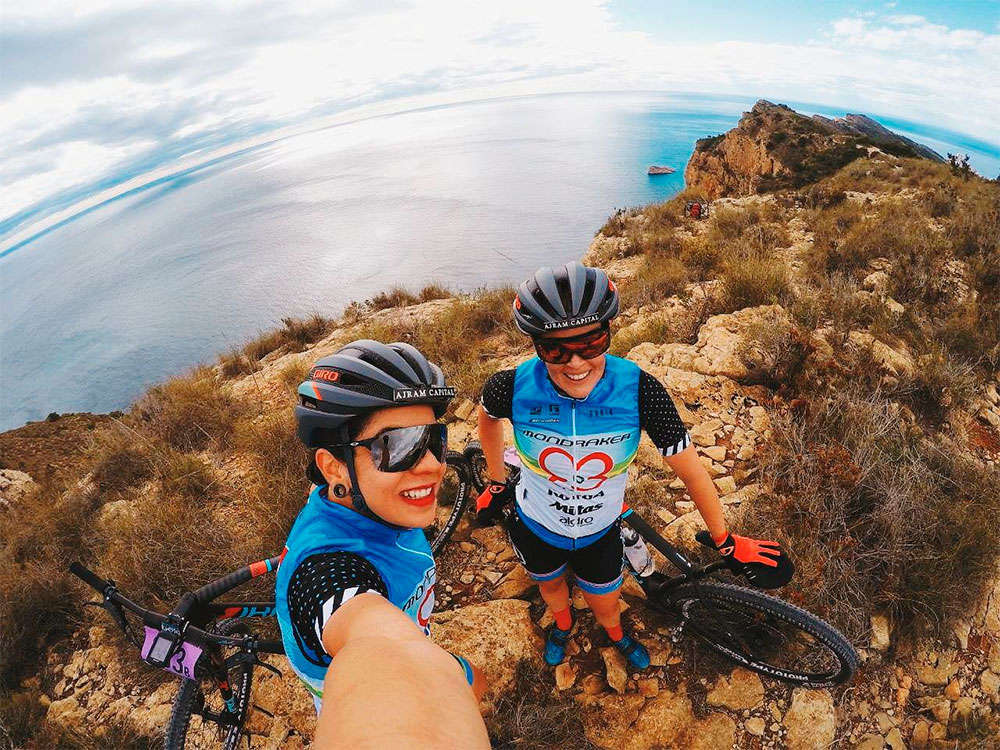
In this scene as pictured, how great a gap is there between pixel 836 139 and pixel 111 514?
36151mm

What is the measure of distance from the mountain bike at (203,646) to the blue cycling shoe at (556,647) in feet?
6.47

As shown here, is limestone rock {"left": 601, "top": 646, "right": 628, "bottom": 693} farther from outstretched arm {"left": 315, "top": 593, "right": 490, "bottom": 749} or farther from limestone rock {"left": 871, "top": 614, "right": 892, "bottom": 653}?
outstretched arm {"left": 315, "top": 593, "right": 490, "bottom": 749}

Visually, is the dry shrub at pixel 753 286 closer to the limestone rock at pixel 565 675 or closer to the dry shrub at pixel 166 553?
the limestone rock at pixel 565 675

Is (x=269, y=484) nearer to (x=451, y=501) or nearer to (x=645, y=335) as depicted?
(x=451, y=501)

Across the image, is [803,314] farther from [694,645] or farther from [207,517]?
[207,517]

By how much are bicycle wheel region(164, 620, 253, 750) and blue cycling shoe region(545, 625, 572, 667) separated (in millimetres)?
2232

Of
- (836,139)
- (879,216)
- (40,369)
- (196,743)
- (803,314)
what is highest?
(836,139)

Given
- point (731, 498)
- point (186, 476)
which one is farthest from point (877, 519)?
point (186, 476)

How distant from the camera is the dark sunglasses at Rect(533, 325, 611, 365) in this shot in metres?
2.33

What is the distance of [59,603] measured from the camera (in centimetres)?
402

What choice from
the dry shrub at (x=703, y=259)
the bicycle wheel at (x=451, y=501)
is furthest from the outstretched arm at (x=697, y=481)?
the dry shrub at (x=703, y=259)

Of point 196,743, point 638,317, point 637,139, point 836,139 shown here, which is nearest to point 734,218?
point 638,317

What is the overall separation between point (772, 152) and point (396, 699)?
34.5m

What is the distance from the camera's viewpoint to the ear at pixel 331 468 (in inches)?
63.2
